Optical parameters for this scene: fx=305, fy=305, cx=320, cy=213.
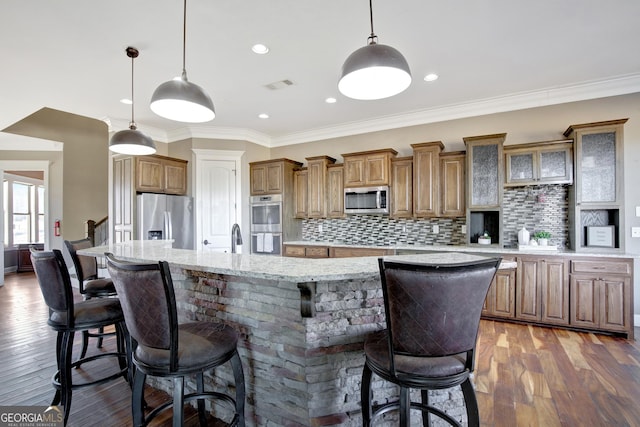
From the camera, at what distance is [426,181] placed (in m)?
4.34

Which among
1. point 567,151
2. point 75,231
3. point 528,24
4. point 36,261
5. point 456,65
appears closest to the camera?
point 36,261

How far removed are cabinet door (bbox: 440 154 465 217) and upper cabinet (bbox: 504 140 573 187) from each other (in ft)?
1.78

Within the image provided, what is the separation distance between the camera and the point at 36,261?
186 centimetres

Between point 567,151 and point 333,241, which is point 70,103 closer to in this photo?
point 333,241

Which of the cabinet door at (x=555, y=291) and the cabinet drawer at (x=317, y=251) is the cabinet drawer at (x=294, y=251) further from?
the cabinet door at (x=555, y=291)

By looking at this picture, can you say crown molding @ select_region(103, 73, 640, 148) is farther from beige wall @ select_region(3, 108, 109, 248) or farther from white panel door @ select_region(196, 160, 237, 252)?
beige wall @ select_region(3, 108, 109, 248)

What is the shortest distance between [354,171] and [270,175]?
5.06 ft

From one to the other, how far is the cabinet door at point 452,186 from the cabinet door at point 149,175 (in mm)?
4398

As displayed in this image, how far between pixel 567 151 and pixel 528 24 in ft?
6.03

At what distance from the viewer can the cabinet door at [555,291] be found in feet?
11.3

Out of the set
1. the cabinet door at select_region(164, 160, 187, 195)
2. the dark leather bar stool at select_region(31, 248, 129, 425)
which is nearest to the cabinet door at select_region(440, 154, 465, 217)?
the dark leather bar stool at select_region(31, 248, 129, 425)

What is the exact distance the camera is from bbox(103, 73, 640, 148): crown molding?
3693mm

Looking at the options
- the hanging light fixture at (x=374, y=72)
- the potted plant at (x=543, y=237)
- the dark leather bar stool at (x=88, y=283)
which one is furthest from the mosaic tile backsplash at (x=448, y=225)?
the dark leather bar stool at (x=88, y=283)

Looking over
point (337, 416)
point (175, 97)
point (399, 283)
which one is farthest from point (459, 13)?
point (337, 416)
